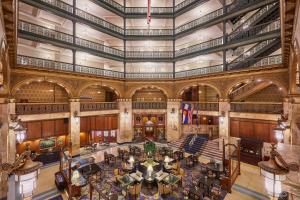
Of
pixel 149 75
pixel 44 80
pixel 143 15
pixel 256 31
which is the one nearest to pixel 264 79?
pixel 256 31

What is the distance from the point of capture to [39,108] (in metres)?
15.1

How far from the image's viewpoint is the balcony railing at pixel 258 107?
13766 millimetres

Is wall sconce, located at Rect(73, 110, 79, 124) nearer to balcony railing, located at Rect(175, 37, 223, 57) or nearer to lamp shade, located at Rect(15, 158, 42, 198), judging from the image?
lamp shade, located at Rect(15, 158, 42, 198)

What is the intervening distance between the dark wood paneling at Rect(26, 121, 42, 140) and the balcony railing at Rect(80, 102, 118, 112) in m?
4.26

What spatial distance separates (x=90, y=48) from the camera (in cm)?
1866

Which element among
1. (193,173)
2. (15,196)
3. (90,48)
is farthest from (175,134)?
(15,196)

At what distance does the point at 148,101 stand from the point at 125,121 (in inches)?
172

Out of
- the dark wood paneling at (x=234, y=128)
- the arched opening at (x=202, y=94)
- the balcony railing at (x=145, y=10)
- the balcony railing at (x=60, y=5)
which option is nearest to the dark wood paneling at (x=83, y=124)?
the balcony railing at (x=60, y=5)

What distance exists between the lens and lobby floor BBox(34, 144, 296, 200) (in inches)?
409

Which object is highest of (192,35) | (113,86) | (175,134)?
(192,35)

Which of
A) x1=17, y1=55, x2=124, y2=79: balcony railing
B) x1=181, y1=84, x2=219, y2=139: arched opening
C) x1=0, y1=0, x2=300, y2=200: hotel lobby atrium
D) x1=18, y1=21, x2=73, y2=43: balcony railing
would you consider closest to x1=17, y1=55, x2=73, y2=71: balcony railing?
x1=17, y1=55, x2=124, y2=79: balcony railing

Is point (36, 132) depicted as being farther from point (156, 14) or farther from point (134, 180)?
point (156, 14)

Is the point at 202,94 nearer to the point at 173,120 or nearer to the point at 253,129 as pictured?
the point at 173,120

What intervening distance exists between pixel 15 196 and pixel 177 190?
1032cm
